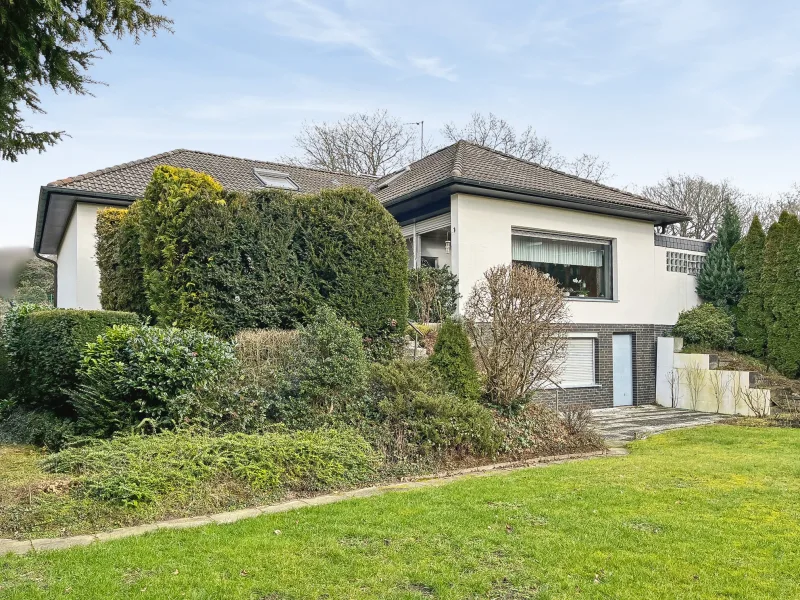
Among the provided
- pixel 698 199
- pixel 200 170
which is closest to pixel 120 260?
pixel 200 170

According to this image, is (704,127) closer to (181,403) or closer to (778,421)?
(778,421)

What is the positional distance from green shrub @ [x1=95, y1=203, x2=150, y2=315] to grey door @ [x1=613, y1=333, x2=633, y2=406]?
11652 mm

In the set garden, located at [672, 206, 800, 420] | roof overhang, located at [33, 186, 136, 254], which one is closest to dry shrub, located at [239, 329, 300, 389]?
roof overhang, located at [33, 186, 136, 254]

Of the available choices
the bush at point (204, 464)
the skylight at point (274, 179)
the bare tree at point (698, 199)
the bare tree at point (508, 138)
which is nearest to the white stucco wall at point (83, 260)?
the skylight at point (274, 179)

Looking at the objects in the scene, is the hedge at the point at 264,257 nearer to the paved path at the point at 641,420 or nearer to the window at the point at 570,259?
the paved path at the point at 641,420

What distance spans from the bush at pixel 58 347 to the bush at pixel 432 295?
5.97m

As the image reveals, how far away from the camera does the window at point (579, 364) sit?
14.4 meters

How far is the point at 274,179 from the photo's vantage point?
17.5 meters

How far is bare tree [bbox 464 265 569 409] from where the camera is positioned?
9133mm

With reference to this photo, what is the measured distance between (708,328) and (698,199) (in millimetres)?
19406

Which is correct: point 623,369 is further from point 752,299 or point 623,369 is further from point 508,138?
point 508,138

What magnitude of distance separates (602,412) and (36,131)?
1287 centimetres

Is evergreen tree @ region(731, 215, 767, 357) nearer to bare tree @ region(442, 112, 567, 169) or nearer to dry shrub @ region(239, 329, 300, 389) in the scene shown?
dry shrub @ region(239, 329, 300, 389)

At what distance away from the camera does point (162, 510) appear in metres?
5.11
